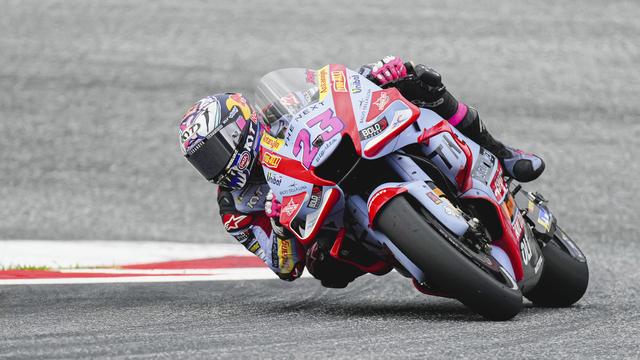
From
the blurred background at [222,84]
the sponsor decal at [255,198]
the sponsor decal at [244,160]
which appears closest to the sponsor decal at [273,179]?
the sponsor decal at [244,160]

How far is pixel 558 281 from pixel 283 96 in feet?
5.98

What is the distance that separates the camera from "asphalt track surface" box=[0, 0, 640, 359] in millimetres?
4527

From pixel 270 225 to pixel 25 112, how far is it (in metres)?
6.47

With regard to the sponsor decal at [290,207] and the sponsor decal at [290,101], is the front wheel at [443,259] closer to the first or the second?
the sponsor decal at [290,207]

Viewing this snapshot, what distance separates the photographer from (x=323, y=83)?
17.0 ft

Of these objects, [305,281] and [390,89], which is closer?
[390,89]

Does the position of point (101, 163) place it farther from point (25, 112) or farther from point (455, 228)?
point (455, 228)

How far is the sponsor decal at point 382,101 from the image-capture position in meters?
5.06

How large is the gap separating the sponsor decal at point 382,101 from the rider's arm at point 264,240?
3.10ft

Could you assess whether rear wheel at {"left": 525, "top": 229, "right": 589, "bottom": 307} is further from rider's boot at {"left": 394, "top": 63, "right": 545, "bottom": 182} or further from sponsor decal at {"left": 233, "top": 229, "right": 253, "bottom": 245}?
sponsor decal at {"left": 233, "top": 229, "right": 253, "bottom": 245}

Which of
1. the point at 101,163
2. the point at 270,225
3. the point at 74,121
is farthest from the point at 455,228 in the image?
the point at 74,121

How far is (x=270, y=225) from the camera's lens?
5828 mm

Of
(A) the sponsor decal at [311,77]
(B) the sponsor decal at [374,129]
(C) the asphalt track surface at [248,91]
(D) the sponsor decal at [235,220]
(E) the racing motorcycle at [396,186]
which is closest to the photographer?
(C) the asphalt track surface at [248,91]

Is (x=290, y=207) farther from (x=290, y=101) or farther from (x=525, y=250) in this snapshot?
(x=525, y=250)
